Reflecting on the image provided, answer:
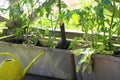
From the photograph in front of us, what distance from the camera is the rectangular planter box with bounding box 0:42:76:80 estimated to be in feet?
3.92

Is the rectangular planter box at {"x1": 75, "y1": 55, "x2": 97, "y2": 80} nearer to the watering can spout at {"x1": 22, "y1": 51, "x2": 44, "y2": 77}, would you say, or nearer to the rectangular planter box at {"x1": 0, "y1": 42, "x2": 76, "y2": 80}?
Answer: the rectangular planter box at {"x1": 0, "y1": 42, "x2": 76, "y2": 80}

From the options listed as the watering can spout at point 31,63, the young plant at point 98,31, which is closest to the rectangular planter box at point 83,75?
the young plant at point 98,31

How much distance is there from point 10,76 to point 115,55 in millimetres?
Answer: 414

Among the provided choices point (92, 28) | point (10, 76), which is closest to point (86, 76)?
point (92, 28)

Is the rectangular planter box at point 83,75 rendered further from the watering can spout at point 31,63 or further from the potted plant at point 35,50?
the watering can spout at point 31,63

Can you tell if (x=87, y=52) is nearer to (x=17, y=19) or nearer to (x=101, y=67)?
(x=101, y=67)

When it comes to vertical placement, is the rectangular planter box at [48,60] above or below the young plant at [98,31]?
below

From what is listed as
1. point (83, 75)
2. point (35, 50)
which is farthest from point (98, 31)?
point (35, 50)

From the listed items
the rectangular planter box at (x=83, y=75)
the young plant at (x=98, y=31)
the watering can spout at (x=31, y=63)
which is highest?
the young plant at (x=98, y=31)

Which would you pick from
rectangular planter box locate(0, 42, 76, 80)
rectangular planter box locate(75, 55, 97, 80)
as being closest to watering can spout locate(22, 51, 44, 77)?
rectangular planter box locate(0, 42, 76, 80)

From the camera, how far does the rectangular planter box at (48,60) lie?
1196 mm

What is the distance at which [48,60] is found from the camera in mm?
1248

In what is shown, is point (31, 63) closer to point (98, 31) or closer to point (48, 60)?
point (48, 60)

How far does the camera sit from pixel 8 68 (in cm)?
113
